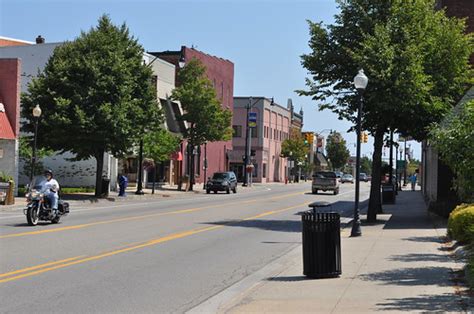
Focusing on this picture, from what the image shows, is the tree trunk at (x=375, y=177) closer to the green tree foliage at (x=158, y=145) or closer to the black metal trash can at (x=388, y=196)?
the black metal trash can at (x=388, y=196)

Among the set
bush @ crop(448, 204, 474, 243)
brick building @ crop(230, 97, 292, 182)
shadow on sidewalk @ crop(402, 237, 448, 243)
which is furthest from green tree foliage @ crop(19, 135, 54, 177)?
brick building @ crop(230, 97, 292, 182)

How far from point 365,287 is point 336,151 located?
13449 cm

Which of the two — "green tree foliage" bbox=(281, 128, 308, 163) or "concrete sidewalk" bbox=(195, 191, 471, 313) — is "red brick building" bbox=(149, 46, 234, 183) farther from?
"concrete sidewalk" bbox=(195, 191, 471, 313)

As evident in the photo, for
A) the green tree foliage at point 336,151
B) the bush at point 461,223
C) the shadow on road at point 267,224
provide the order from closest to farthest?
the bush at point 461,223
the shadow on road at point 267,224
the green tree foliage at point 336,151

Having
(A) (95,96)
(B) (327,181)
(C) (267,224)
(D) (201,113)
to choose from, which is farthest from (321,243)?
(B) (327,181)

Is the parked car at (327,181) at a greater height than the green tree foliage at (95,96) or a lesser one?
lesser

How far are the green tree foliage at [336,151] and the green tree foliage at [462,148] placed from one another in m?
133

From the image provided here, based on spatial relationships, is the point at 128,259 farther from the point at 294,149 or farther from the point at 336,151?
the point at 336,151

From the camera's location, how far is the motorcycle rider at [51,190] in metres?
19.3

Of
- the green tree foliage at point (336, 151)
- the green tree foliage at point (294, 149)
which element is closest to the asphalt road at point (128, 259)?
the green tree foliage at point (294, 149)

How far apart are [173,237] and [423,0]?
11931mm

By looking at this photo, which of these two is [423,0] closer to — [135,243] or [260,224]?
[260,224]

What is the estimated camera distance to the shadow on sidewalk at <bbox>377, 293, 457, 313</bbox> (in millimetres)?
7977

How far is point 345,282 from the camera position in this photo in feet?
33.8
